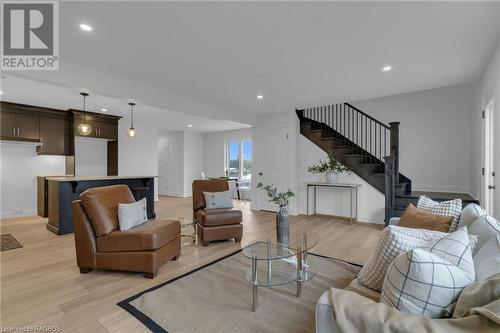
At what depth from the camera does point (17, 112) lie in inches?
211

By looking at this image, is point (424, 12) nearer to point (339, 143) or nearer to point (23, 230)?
point (339, 143)

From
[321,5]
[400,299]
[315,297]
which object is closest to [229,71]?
[321,5]

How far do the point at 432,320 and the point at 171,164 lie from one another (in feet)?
31.0

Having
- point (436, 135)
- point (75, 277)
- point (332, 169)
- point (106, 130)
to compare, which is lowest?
point (75, 277)

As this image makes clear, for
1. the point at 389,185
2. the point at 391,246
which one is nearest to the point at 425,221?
the point at 391,246

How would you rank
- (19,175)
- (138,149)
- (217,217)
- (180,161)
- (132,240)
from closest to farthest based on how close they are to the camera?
(132,240) < (217,217) < (19,175) < (138,149) < (180,161)

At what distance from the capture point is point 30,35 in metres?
2.50

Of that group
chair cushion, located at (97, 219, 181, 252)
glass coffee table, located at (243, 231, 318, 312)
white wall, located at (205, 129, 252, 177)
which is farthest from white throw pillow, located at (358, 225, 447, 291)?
white wall, located at (205, 129, 252, 177)

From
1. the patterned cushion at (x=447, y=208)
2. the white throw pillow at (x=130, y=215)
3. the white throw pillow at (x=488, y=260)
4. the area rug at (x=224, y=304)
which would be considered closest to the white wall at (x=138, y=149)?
the white throw pillow at (x=130, y=215)

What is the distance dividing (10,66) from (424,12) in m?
4.31

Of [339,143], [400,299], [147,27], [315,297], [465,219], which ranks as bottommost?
[315,297]

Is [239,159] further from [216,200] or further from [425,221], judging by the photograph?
[425,221]

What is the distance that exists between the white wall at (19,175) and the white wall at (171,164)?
3898 mm

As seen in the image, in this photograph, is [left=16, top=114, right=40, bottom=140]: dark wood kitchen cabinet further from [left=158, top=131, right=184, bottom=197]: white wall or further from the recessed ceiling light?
the recessed ceiling light
